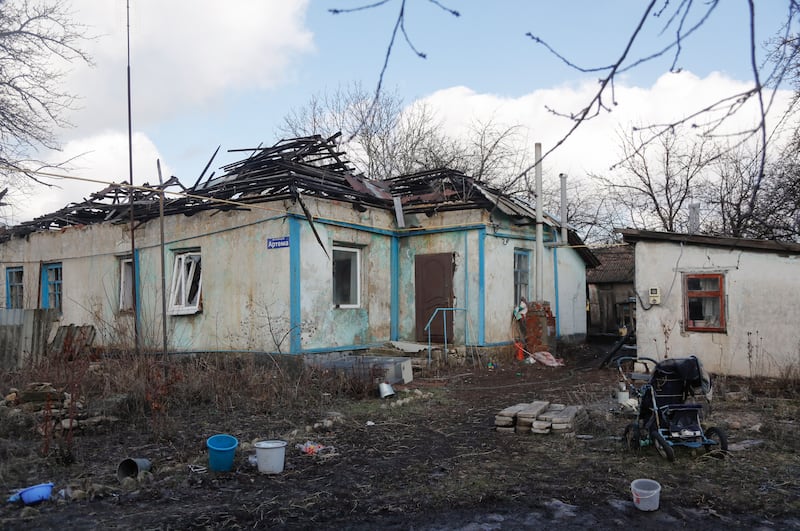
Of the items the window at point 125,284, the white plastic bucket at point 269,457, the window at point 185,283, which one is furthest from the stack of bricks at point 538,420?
the window at point 125,284

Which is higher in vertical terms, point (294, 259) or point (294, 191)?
point (294, 191)

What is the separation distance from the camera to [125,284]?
14.3 metres

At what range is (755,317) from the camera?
10.8 metres

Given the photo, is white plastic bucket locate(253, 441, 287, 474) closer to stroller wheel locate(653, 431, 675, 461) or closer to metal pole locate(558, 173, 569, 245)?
stroller wheel locate(653, 431, 675, 461)

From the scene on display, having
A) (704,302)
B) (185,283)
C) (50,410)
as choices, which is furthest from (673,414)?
(185,283)

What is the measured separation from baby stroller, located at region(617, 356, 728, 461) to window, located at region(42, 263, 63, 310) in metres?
14.7

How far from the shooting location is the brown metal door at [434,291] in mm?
13625

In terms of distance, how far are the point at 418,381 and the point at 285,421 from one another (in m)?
3.98

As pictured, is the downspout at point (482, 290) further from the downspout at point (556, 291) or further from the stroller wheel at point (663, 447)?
the stroller wheel at point (663, 447)

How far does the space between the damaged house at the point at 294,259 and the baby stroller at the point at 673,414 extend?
5.52 m

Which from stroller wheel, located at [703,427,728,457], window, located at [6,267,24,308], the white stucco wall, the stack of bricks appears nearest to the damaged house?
window, located at [6,267,24,308]

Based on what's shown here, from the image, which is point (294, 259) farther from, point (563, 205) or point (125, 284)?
point (563, 205)

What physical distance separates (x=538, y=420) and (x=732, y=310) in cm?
591

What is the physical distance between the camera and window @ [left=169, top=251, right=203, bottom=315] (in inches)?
502
